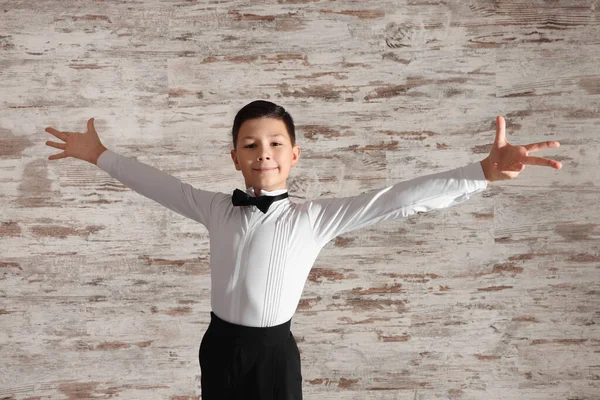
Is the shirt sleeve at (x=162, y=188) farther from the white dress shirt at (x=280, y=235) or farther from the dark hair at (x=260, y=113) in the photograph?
the dark hair at (x=260, y=113)

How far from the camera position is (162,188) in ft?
4.29

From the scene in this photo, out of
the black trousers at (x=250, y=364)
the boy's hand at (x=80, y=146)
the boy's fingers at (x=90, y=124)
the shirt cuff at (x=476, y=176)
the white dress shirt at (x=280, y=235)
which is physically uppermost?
the boy's fingers at (x=90, y=124)

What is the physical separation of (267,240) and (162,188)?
0.28 meters

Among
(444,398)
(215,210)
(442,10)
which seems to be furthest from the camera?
(444,398)

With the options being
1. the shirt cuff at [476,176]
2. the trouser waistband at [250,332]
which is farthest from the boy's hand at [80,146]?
the shirt cuff at [476,176]

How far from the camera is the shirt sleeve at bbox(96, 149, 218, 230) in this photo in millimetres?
1310

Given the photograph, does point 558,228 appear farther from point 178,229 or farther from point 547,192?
point 178,229

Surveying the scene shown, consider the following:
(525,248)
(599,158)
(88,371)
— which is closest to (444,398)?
(525,248)

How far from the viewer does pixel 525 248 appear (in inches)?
81.1

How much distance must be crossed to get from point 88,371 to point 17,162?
2.54 ft

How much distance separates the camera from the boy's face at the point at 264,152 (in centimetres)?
123

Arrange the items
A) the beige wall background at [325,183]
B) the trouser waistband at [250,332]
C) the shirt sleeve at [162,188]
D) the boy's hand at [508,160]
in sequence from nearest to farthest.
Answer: the boy's hand at [508,160] < the trouser waistband at [250,332] < the shirt sleeve at [162,188] < the beige wall background at [325,183]

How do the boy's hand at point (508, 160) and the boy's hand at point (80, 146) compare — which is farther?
the boy's hand at point (80, 146)

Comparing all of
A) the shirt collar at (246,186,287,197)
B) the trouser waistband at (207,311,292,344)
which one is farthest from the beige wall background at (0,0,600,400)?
the trouser waistband at (207,311,292,344)
